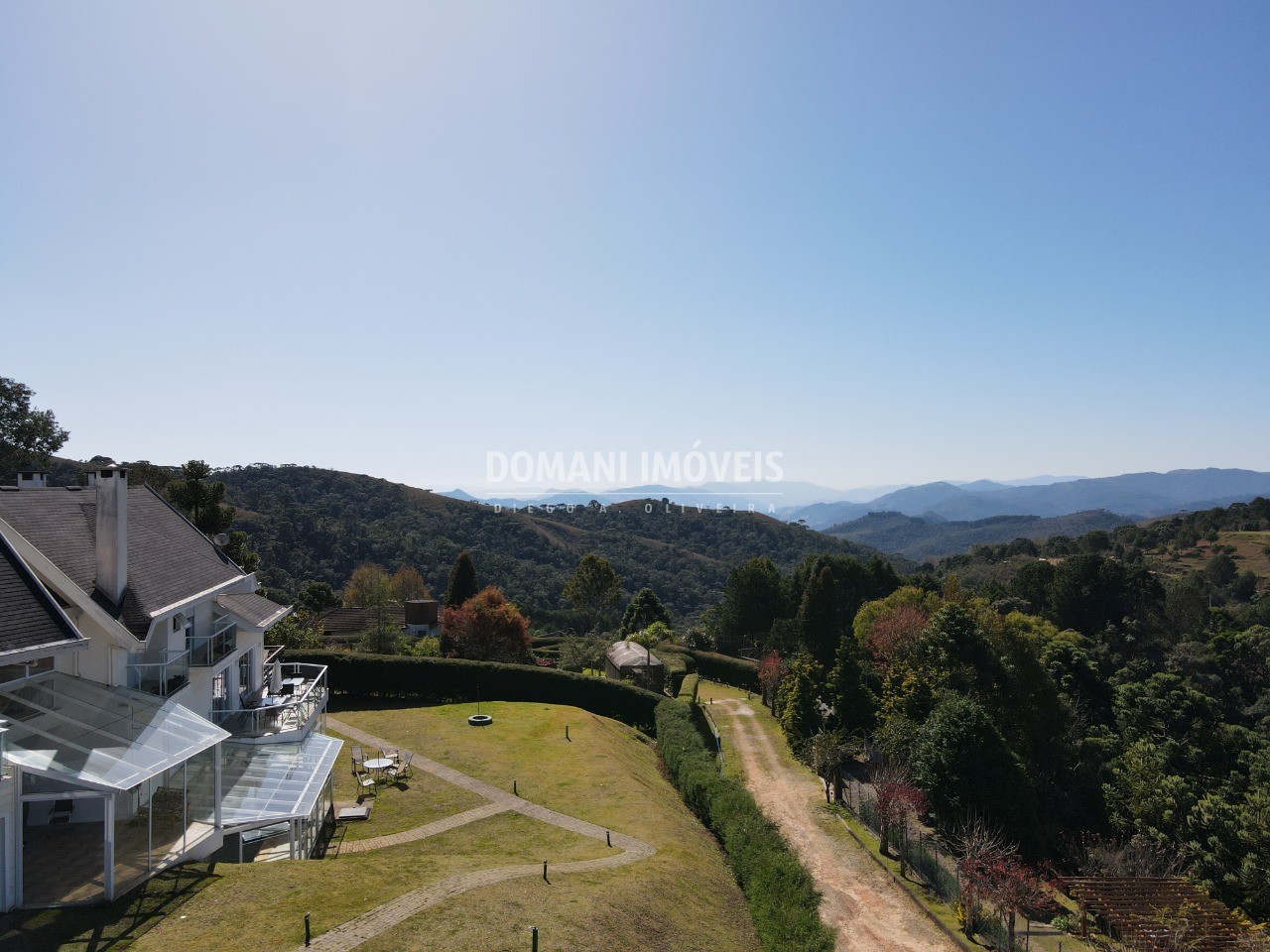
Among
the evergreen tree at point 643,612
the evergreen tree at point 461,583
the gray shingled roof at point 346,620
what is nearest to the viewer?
the gray shingled roof at point 346,620

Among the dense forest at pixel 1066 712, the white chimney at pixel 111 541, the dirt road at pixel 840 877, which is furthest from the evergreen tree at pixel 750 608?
the white chimney at pixel 111 541

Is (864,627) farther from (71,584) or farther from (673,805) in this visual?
(71,584)

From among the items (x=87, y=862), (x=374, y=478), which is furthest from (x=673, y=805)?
(x=374, y=478)

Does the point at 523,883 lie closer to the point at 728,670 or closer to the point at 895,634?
the point at 895,634

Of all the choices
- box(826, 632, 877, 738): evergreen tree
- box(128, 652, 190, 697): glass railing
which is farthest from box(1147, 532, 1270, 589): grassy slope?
box(128, 652, 190, 697): glass railing

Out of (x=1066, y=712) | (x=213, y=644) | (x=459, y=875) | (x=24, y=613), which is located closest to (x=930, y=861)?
(x=459, y=875)

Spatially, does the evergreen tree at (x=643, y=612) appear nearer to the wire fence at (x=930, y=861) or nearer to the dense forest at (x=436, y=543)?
the dense forest at (x=436, y=543)
